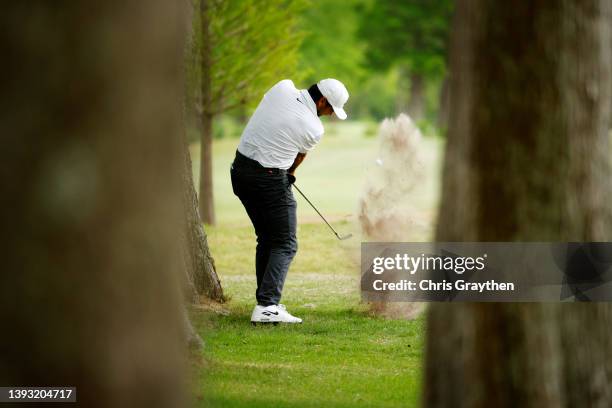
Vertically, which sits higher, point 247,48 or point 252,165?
point 247,48

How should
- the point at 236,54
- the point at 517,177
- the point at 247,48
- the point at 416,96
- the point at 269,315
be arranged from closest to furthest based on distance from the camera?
the point at 517,177 → the point at 269,315 → the point at 236,54 → the point at 247,48 → the point at 416,96

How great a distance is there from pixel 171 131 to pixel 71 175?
1.39ft

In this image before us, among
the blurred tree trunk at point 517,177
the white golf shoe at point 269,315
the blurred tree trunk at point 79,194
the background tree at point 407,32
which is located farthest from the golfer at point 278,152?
the background tree at point 407,32

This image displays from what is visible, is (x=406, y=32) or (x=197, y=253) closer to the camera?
(x=197, y=253)

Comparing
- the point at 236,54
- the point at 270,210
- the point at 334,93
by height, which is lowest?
the point at 270,210

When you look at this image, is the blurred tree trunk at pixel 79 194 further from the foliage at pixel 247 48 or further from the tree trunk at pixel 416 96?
the tree trunk at pixel 416 96

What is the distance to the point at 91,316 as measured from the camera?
12.3ft

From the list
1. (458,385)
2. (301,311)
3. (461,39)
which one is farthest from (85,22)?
(301,311)

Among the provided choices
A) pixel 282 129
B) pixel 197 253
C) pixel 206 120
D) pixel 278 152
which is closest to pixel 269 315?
pixel 197 253

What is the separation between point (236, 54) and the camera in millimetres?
19172

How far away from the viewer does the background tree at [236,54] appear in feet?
61.6

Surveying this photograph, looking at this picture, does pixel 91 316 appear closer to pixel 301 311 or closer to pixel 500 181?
pixel 500 181

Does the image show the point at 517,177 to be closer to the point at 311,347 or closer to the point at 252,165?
the point at 311,347

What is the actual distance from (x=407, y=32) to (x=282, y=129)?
39926 millimetres
